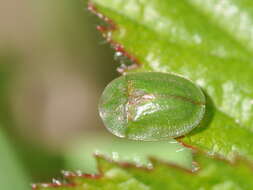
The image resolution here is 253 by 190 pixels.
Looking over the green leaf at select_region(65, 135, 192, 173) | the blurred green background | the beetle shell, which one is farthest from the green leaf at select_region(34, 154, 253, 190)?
Answer: the blurred green background

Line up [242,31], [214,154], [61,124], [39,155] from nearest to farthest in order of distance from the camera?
[214,154] < [242,31] < [39,155] < [61,124]

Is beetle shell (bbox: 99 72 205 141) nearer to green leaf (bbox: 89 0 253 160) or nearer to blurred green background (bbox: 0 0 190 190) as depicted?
green leaf (bbox: 89 0 253 160)

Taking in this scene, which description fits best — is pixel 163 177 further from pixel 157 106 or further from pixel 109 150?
pixel 109 150

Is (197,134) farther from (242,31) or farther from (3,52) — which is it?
(3,52)

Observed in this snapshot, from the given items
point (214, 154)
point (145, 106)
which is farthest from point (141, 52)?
point (214, 154)

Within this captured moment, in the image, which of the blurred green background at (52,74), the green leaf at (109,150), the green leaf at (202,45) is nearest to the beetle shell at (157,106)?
the green leaf at (202,45)

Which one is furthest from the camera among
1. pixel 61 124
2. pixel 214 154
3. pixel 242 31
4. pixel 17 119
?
pixel 61 124

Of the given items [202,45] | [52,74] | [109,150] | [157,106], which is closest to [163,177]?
[157,106]
